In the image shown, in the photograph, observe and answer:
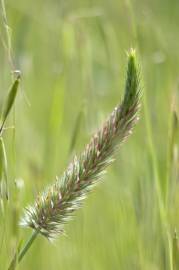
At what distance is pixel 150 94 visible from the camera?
2.38 m

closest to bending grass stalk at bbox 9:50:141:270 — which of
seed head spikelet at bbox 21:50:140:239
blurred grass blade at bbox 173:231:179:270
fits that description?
seed head spikelet at bbox 21:50:140:239

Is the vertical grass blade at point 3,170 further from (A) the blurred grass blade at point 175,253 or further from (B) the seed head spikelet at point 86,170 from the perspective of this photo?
(A) the blurred grass blade at point 175,253

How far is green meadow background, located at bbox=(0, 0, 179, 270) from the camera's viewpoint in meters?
1.41

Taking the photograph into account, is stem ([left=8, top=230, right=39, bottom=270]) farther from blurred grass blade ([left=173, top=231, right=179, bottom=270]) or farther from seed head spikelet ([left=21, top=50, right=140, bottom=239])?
blurred grass blade ([left=173, top=231, right=179, bottom=270])

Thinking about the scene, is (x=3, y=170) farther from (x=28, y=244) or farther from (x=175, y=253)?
(x=175, y=253)

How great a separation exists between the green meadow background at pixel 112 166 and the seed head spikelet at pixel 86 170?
6cm

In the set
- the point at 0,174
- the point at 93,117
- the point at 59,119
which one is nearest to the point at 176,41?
the point at 93,117

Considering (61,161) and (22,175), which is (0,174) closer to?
(22,175)

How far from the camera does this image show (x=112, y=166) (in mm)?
2254

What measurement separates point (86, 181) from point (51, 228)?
0.08 meters

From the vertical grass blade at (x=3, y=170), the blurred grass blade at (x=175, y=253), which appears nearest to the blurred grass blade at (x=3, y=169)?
the vertical grass blade at (x=3, y=170)

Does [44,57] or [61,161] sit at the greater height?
[44,57]

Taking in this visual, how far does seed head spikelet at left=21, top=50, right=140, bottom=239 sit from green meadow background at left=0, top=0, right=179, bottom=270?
0.06m

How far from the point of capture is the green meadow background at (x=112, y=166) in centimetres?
141
